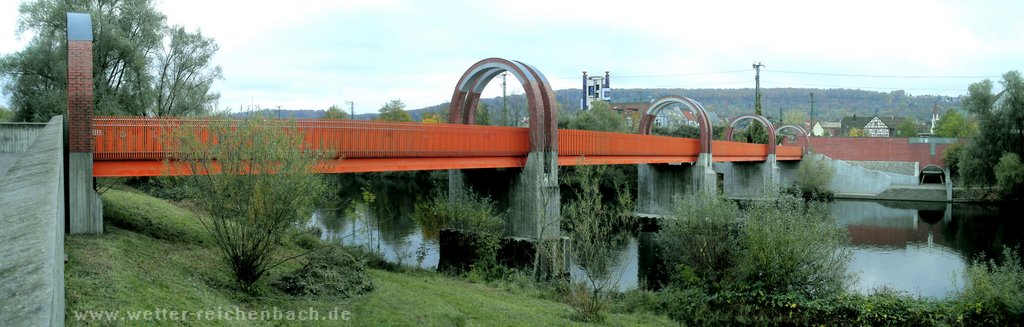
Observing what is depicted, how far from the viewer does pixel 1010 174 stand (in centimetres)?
4400

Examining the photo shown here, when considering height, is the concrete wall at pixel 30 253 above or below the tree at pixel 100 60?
below

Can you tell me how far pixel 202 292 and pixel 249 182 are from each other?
1.89 m

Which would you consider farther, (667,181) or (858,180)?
(858,180)

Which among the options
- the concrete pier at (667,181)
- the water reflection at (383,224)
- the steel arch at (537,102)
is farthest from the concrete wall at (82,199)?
the concrete pier at (667,181)

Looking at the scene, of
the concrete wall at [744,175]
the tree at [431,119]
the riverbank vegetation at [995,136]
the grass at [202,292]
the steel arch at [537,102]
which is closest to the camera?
the grass at [202,292]

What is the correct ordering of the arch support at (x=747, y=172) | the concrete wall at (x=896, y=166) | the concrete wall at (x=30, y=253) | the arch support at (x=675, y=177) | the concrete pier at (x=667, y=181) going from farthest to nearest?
the concrete wall at (x=896, y=166) < the arch support at (x=747, y=172) < the concrete pier at (x=667, y=181) < the arch support at (x=675, y=177) < the concrete wall at (x=30, y=253)

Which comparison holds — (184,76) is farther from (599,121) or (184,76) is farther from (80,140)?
(599,121)

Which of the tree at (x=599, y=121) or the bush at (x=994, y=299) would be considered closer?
the bush at (x=994, y=299)

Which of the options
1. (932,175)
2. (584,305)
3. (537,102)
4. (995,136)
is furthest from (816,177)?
(584,305)

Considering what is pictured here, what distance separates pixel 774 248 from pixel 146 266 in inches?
515

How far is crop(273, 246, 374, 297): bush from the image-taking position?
11930 millimetres

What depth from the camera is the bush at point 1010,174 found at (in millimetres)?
43906

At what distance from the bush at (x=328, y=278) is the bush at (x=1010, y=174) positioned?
47.1m

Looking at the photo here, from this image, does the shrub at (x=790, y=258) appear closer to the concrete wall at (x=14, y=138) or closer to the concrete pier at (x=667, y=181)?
the concrete wall at (x=14, y=138)
